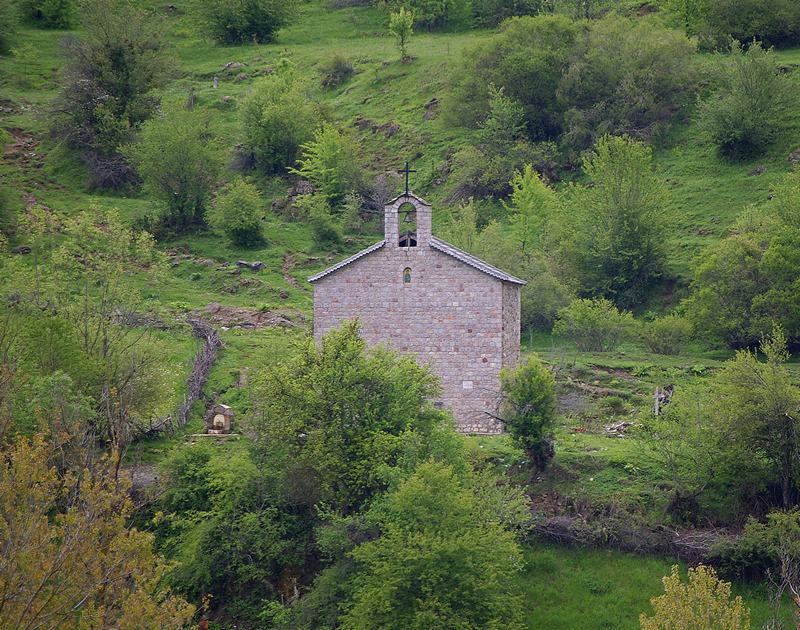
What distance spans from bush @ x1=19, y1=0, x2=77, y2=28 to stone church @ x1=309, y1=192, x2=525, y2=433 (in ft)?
217

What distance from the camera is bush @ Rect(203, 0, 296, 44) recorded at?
4232 inches

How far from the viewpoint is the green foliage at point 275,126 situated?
85688 millimetres

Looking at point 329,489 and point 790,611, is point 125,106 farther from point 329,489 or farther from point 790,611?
point 790,611

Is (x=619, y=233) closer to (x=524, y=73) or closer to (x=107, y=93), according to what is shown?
(x=524, y=73)

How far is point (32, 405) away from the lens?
4403 cm

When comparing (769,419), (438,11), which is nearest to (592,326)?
(769,419)

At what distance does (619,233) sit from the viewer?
2849 inches

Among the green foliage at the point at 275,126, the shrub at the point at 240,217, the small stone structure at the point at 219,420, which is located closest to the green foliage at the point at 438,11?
the green foliage at the point at 275,126

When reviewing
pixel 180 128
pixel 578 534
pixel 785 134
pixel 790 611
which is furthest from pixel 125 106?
pixel 790 611

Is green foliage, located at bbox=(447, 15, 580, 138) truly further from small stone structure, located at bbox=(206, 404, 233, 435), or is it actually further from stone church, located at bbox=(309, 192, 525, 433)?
small stone structure, located at bbox=(206, 404, 233, 435)

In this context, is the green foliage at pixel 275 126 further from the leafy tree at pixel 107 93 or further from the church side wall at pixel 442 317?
the church side wall at pixel 442 317

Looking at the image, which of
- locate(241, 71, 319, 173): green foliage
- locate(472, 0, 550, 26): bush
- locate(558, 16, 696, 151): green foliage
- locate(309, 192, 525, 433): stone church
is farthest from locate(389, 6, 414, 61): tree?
locate(309, 192, 525, 433): stone church

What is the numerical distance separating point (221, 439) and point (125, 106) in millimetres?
39254

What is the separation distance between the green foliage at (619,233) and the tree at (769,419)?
24.4 metres
